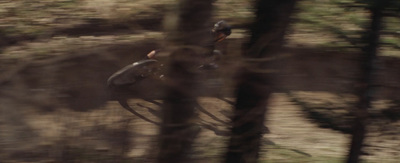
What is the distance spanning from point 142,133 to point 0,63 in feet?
6.37

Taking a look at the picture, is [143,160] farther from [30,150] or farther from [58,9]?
[58,9]

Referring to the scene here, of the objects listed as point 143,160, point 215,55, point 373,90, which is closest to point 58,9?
point 143,160

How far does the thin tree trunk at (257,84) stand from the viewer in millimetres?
5398

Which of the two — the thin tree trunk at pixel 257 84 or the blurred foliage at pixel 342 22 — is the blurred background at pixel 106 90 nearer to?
the blurred foliage at pixel 342 22

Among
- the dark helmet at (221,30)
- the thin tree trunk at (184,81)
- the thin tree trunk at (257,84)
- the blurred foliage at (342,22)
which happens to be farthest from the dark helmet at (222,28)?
the blurred foliage at (342,22)

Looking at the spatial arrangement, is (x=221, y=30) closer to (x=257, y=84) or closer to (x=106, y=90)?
(x=257, y=84)

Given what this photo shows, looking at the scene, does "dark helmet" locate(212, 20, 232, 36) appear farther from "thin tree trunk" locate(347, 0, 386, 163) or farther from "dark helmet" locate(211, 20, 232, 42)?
"thin tree trunk" locate(347, 0, 386, 163)

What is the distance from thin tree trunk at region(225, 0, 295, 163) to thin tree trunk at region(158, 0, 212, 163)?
1.59 feet

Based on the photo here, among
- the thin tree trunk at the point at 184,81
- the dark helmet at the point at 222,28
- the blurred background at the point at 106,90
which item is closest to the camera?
the thin tree trunk at the point at 184,81

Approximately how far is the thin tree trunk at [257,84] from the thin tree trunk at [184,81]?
48cm

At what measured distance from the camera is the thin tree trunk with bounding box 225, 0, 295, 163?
17.7 feet

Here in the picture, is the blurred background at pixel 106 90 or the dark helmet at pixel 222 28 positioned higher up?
the dark helmet at pixel 222 28

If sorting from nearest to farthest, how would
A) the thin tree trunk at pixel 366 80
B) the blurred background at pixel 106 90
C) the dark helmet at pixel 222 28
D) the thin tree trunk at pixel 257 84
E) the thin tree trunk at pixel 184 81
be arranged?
the thin tree trunk at pixel 184 81 → the thin tree trunk at pixel 257 84 → the dark helmet at pixel 222 28 → the blurred background at pixel 106 90 → the thin tree trunk at pixel 366 80

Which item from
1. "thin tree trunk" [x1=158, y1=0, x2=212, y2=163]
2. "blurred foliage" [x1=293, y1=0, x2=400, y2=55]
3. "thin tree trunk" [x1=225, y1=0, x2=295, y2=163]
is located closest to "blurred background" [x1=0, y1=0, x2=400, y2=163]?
"blurred foliage" [x1=293, y1=0, x2=400, y2=55]
